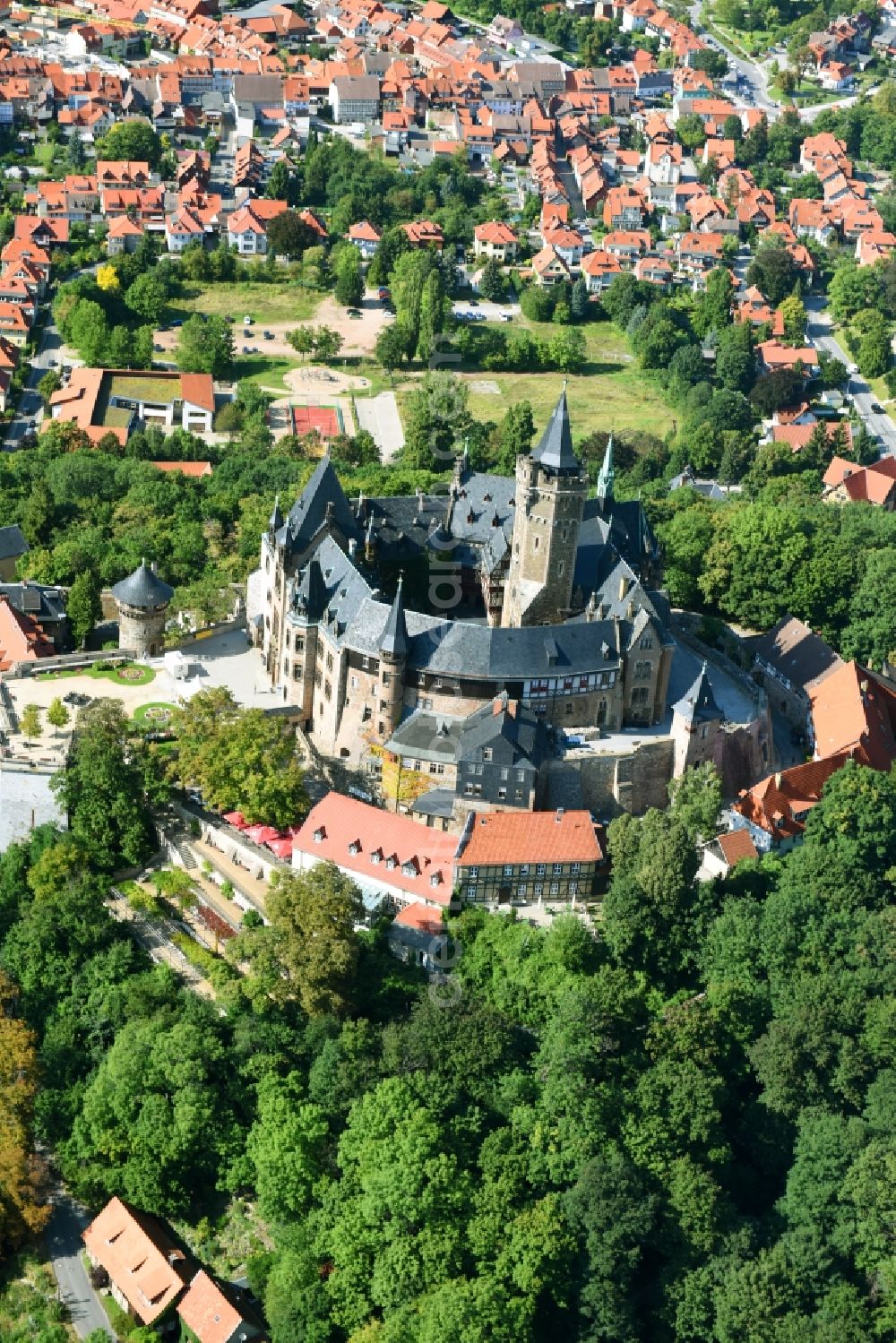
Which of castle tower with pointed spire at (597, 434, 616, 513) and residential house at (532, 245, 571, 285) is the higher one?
castle tower with pointed spire at (597, 434, 616, 513)

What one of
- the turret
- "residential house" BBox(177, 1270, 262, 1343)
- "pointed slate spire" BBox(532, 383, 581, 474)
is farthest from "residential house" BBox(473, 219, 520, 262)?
"residential house" BBox(177, 1270, 262, 1343)

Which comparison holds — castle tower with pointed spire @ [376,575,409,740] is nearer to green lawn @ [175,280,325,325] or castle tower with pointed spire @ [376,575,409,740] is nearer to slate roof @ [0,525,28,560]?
slate roof @ [0,525,28,560]

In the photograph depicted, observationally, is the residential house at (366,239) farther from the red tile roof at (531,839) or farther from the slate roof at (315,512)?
the red tile roof at (531,839)

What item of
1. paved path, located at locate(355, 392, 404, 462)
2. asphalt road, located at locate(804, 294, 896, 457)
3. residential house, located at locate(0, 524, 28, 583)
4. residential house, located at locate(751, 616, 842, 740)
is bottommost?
asphalt road, located at locate(804, 294, 896, 457)

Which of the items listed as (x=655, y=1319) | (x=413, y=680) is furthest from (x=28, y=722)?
(x=655, y=1319)

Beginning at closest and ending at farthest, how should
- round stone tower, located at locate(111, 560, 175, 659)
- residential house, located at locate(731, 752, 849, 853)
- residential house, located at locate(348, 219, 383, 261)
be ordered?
residential house, located at locate(731, 752, 849, 853), round stone tower, located at locate(111, 560, 175, 659), residential house, located at locate(348, 219, 383, 261)

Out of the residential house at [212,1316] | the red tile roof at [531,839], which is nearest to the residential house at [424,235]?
the red tile roof at [531,839]

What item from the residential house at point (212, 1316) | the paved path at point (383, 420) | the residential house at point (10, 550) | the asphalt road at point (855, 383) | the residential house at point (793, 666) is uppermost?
the residential house at point (793, 666)

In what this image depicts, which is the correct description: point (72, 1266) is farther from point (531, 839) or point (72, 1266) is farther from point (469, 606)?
point (469, 606)
